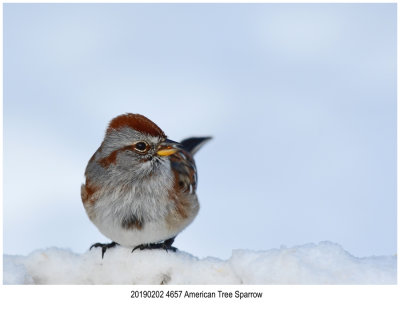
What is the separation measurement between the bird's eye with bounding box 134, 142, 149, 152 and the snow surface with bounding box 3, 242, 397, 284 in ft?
2.06

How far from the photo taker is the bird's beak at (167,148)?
3.58 m

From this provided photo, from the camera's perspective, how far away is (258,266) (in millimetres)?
3016

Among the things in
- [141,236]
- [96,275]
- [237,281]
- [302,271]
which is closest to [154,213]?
[141,236]

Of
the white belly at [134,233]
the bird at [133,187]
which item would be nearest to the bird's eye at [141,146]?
the bird at [133,187]

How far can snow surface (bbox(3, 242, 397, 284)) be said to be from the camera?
292cm

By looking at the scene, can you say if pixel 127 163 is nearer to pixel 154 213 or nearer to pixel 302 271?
pixel 154 213

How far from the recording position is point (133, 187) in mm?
3615

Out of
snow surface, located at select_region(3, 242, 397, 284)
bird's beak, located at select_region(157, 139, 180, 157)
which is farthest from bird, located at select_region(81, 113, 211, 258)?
snow surface, located at select_region(3, 242, 397, 284)

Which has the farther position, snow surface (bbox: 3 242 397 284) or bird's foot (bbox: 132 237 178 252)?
bird's foot (bbox: 132 237 178 252)

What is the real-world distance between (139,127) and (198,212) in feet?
2.77

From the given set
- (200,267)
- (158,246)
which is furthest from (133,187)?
(200,267)

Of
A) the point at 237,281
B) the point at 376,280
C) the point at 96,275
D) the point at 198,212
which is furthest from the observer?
the point at 198,212

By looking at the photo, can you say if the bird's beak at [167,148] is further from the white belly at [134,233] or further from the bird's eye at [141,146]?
the white belly at [134,233]

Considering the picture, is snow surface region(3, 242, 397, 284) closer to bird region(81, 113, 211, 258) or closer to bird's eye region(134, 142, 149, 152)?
bird region(81, 113, 211, 258)
